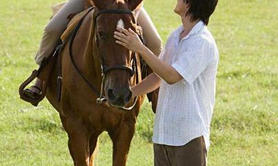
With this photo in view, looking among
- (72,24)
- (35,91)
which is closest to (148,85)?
(72,24)

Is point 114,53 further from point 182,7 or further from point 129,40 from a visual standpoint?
point 182,7

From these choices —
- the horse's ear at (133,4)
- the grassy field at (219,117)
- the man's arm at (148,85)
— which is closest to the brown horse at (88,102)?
the horse's ear at (133,4)

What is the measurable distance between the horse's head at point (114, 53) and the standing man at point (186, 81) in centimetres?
24

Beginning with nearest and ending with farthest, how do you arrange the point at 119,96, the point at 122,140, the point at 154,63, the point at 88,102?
the point at 154,63 < the point at 119,96 < the point at 88,102 < the point at 122,140

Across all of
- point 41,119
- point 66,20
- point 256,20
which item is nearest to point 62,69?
point 66,20

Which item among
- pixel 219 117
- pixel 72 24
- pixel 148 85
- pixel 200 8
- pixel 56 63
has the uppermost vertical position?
pixel 200 8

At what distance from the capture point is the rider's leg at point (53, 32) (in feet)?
23.6

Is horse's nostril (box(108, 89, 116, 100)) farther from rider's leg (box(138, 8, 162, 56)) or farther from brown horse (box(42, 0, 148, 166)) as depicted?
rider's leg (box(138, 8, 162, 56))

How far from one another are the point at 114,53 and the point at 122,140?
4.62 ft

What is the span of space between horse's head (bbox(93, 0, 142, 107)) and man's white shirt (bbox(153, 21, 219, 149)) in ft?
1.00

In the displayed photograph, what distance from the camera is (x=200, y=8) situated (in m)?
4.82

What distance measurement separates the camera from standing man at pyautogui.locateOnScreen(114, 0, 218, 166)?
186 inches

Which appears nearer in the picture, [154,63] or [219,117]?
[154,63]

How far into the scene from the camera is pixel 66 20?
287 inches
